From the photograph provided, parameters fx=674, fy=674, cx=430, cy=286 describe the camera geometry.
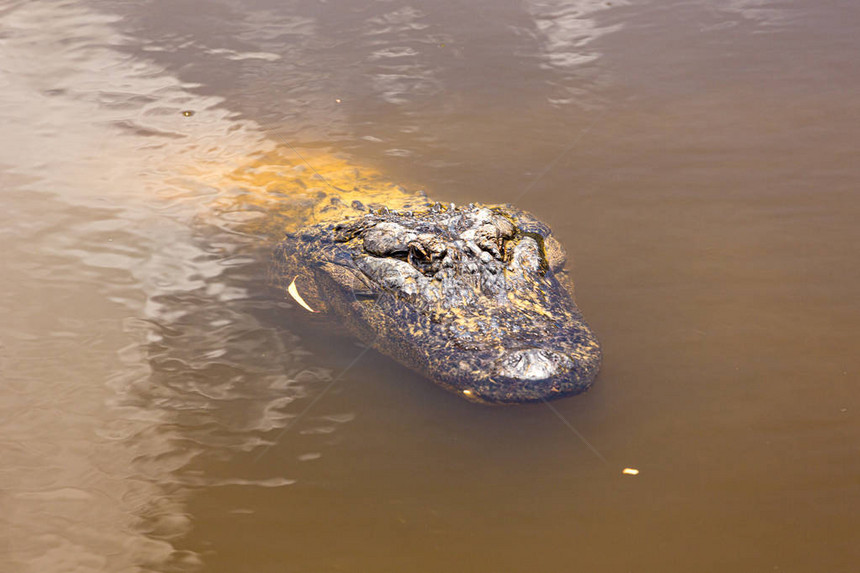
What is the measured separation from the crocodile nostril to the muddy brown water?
29 centimetres

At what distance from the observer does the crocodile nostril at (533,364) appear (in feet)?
10.0

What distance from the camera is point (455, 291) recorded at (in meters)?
3.71

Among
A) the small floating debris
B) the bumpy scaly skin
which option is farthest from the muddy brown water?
the bumpy scaly skin

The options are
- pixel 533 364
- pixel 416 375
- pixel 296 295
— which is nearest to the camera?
pixel 533 364

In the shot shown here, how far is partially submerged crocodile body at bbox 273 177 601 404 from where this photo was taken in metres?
3.16

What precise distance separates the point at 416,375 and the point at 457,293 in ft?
1.64

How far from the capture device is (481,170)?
5.53 m

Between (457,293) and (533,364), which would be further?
(457,293)

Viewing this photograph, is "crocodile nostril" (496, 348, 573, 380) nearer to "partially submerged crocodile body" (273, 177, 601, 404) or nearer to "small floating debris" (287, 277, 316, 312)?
"partially submerged crocodile body" (273, 177, 601, 404)

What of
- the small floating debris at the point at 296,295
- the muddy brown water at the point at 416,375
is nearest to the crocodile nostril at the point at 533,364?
the muddy brown water at the point at 416,375

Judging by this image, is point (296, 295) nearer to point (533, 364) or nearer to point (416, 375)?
point (416, 375)

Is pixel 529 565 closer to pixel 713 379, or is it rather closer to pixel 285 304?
pixel 713 379

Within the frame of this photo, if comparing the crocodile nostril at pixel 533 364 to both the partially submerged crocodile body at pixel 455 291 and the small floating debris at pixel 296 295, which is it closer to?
→ the partially submerged crocodile body at pixel 455 291

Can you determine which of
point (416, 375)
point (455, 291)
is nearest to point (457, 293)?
point (455, 291)
